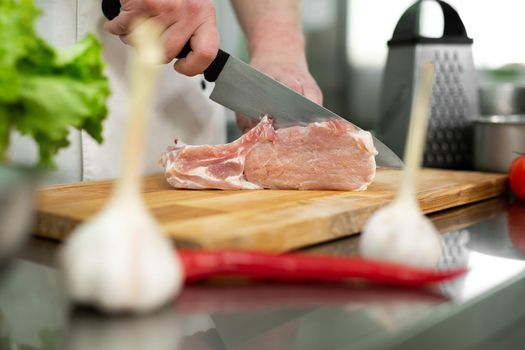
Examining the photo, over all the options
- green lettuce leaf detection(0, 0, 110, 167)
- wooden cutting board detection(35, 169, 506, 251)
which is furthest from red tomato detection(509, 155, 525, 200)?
green lettuce leaf detection(0, 0, 110, 167)

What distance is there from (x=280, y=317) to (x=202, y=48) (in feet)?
3.31

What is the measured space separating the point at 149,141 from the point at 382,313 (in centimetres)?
138

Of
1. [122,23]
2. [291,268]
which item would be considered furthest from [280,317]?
[122,23]

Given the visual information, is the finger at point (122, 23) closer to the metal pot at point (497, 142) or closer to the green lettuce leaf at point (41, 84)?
the green lettuce leaf at point (41, 84)

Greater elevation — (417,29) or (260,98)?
(417,29)

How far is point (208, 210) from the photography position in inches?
52.1

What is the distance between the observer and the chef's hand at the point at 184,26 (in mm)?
1687

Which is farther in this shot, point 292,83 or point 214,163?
point 292,83

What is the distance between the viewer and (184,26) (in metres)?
1.74

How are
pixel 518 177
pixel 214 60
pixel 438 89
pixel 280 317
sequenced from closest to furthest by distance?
pixel 280 317 → pixel 214 60 → pixel 518 177 → pixel 438 89

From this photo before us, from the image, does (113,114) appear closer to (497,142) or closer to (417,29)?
(417,29)

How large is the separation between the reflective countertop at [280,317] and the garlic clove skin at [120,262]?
39 mm

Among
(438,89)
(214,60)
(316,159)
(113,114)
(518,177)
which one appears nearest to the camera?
(316,159)

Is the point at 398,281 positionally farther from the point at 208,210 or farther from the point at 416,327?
the point at 208,210
